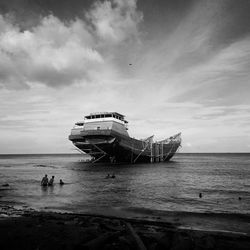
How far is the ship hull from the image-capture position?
184ft

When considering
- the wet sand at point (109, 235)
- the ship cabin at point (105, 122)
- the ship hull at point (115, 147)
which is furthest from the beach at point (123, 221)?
the ship cabin at point (105, 122)

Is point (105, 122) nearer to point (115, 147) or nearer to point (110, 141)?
point (110, 141)

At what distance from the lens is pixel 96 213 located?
50.6 feet

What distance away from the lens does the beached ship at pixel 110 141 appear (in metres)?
56.3

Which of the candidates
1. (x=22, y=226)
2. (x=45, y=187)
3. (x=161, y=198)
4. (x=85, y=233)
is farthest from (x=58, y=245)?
(x=45, y=187)

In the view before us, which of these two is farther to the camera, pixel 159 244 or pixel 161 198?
pixel 161 198

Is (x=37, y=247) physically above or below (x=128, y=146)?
below

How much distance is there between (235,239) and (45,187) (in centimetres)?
2202

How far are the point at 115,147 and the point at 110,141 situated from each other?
363cm

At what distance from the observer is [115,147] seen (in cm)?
5888

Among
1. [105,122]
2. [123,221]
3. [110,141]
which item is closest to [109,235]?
[123,221]

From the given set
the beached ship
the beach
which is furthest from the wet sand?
the beached ship

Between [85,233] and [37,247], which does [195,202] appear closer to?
[85,233]

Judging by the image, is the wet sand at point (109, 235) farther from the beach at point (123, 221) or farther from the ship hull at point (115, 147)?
the ship hull at point (115, 147)
